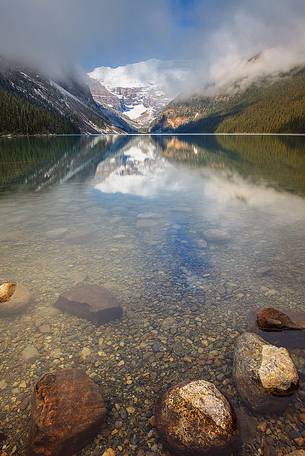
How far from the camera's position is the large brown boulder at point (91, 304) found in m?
9.48

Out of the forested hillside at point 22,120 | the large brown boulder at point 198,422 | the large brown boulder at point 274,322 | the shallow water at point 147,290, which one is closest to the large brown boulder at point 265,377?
the shallow water at point 147,290

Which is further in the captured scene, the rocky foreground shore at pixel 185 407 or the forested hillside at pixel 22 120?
the forested hillside at pixel 22 120

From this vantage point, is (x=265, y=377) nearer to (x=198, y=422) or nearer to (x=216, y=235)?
(x=198, y=422)

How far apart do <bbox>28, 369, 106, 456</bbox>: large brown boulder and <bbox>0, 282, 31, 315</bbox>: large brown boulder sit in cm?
389

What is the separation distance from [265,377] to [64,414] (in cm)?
399

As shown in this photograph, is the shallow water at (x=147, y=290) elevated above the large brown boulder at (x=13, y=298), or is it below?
below

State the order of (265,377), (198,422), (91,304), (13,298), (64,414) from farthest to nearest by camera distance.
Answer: (13,298), (91,304), (265,377), (64,414), (198,422)

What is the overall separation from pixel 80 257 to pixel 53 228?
15.1 feet

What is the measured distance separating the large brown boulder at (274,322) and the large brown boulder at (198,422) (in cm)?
327

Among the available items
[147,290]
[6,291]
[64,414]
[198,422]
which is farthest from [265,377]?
[6,291]

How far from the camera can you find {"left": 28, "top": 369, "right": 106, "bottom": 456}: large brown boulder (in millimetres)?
5457

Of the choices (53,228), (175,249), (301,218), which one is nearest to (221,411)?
(175,249)

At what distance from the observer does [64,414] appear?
18.8 ft

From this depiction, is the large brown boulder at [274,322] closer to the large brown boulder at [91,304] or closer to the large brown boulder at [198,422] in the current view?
the large brown boulder at [198,422]
